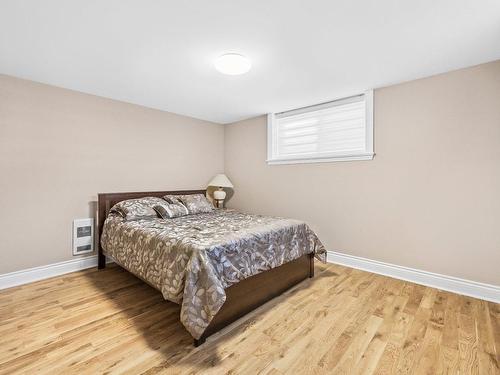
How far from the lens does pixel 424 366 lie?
1479mm

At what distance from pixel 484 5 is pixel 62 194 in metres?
4.10

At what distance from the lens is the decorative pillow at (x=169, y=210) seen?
3045mm

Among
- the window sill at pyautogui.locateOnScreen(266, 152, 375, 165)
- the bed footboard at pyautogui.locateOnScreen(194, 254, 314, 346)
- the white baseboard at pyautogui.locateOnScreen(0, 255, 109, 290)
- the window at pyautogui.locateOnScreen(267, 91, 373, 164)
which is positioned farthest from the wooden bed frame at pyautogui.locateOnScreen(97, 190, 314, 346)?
the window at pyautogui.locateOnScreen(267, 91, 373, 164)

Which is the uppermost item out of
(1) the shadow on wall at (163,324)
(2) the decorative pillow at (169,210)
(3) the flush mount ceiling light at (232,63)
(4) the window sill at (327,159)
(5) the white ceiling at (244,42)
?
(5) the white ceiling at (244,42)

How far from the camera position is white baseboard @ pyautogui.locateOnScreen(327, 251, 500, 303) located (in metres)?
2.27

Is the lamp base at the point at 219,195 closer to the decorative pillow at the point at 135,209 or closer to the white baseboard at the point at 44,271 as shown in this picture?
the decorative pillow at the point at 135,209

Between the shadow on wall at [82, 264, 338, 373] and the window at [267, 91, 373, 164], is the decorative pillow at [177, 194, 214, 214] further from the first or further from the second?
the window at [267, 91, 373, 164]

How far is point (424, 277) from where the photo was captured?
8.48ft

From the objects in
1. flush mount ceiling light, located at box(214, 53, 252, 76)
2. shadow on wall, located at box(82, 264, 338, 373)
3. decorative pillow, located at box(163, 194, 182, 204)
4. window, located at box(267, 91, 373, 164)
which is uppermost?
flush mount ceiling light, located at box(214, 53, 252, 76)

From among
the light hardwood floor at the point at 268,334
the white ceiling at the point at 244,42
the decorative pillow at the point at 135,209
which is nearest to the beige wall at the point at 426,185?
the white ceiling at the point at 244,42

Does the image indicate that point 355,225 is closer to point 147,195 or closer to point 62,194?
point 147,195

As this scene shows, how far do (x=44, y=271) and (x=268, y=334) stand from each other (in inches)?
103

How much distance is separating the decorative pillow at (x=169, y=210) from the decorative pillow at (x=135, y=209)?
0.26ft

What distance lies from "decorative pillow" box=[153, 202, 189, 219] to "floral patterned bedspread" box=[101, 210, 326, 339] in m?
0.15
